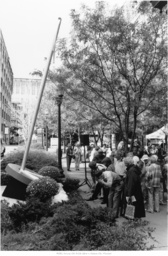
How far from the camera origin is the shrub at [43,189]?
8.39 m

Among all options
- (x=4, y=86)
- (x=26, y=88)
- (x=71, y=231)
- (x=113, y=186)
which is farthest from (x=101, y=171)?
(x=26, y=88)

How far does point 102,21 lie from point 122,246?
10.2 meters

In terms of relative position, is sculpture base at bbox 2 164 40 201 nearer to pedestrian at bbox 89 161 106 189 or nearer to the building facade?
pedestrian at bbox 89 161 106 189

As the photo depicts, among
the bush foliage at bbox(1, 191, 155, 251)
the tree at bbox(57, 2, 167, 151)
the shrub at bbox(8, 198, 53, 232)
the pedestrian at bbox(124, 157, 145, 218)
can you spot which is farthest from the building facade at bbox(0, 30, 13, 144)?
the bush foliage at bbox(1, 191, 155, 251)

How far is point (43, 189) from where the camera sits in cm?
841

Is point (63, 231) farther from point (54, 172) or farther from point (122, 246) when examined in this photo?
point (54, 172)

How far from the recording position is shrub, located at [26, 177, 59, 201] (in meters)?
8.39

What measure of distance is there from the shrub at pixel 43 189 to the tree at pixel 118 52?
605 centimetres

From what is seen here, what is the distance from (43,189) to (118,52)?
7127 mm

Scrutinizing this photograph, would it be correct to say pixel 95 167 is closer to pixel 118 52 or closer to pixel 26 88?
pixel 118 52

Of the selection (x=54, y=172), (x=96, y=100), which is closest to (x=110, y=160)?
(x=54, y=172)

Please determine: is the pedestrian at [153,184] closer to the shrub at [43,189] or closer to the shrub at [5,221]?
the shrub at [43,189]

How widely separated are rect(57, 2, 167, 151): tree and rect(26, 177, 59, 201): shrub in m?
6.05
